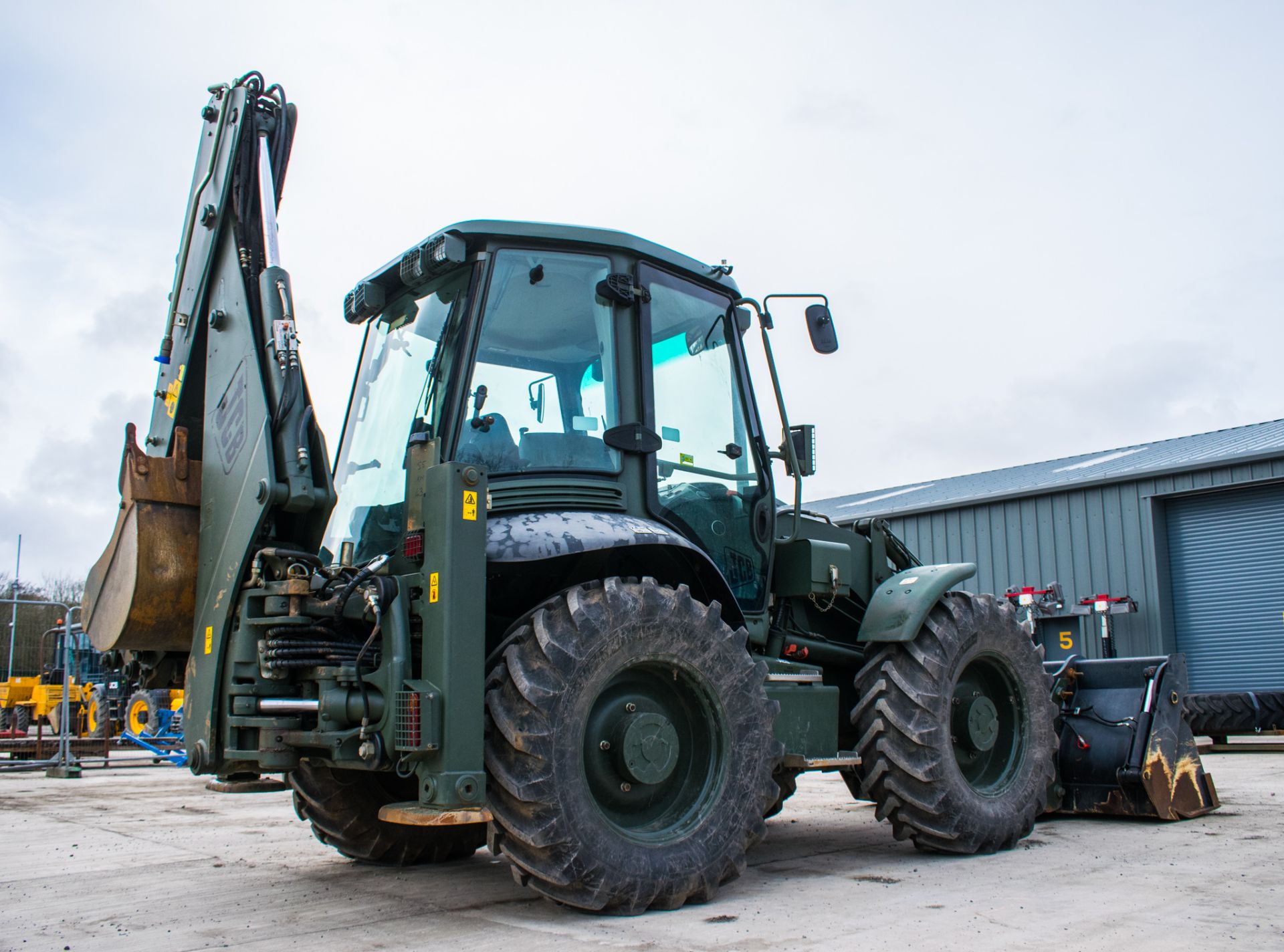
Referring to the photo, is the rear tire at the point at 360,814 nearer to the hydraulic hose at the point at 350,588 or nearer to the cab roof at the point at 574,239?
the hydraulic hose at the point at 350,588

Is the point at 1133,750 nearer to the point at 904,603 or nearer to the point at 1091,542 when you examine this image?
the point at 904,603

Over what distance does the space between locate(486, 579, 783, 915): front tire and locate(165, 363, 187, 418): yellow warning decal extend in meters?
1.99

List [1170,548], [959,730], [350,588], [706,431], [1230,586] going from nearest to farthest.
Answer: [350,588], [706,431], [959,730], [1230,586], [1170,548]

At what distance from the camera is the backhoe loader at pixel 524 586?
12.9 ft

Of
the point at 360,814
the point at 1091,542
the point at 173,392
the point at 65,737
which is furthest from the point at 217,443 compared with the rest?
the point at 1091,542

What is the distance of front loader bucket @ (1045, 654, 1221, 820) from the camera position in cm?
643

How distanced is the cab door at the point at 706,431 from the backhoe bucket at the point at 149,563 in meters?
2.00

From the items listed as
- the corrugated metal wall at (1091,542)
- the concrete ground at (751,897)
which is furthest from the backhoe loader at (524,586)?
the corrugated metal wall at (1091,542)

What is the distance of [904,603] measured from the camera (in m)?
5.62

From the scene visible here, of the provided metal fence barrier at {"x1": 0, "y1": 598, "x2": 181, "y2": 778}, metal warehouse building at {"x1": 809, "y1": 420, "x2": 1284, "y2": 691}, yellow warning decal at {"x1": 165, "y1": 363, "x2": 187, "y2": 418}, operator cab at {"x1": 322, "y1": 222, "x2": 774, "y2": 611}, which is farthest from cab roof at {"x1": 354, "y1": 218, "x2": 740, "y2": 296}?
metal warehouse building at {"x1": 809, "y1": 420, "x2": 1284, "y2": 691}

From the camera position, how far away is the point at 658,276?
5.19 m

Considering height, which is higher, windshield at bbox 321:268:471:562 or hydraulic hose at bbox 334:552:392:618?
windshield at bbox 321:268:471:562

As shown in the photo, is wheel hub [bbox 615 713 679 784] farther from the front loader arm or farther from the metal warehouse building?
the metal warehouse building

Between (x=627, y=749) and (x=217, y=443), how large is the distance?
2147 millimetres
